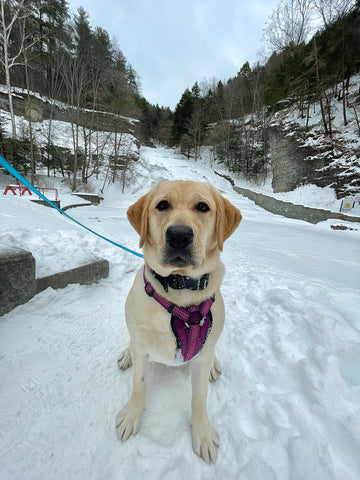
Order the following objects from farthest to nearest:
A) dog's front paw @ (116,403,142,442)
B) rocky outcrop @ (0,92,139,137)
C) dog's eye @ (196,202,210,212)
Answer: rocky outcrop @ (0,92,139,137)
dog's eye @ (196,202,210,212)
dog's front paw @ (116,403,142,442)

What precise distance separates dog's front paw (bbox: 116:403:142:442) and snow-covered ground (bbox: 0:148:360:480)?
0.15 feet

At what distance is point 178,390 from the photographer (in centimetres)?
163

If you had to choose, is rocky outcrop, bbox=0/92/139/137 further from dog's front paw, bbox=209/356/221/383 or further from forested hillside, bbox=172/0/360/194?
dog's front paw, bbox=209/356/221/383

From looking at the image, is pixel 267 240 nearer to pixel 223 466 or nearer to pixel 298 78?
pixel 223 466

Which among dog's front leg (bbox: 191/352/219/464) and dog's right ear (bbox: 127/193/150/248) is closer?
dog's front leg (bbox: 191/352/219/464)

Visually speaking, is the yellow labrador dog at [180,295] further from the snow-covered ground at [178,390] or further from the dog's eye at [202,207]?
the snow-covered ground at [178,390]

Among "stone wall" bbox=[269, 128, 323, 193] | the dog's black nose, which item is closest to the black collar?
the dog's black nose

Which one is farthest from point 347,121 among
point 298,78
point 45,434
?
point 45,434

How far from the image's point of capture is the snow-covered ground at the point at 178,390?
3.94 ft

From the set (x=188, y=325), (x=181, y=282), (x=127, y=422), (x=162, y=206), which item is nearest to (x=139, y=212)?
(x=162, y=206)

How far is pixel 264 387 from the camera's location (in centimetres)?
162

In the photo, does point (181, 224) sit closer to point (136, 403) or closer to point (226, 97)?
point (136, 403)

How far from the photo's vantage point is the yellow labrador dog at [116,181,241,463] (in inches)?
49.6

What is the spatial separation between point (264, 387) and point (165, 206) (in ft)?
5.51
